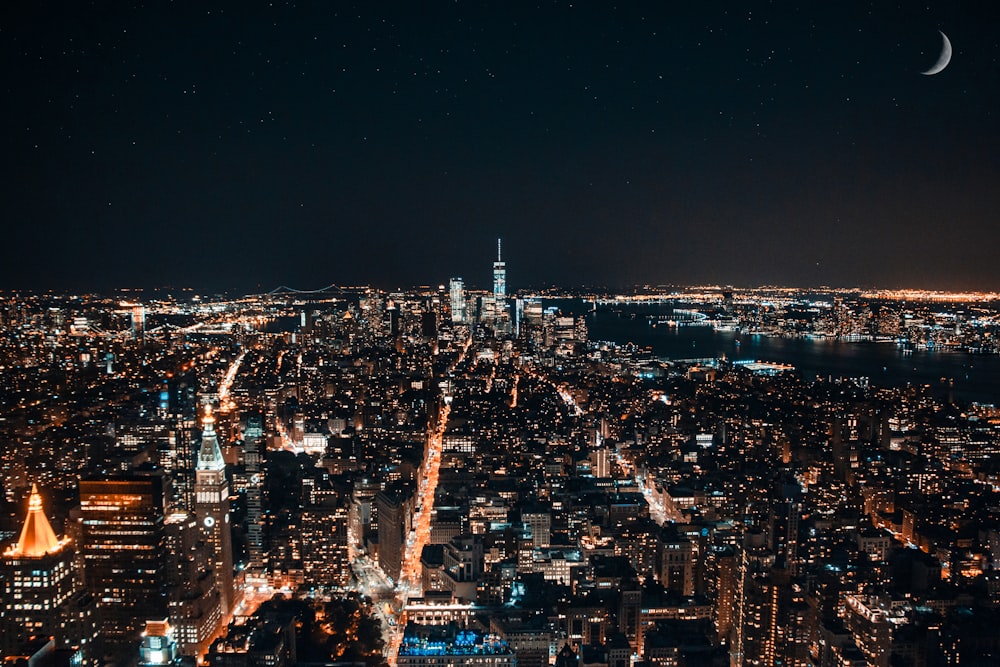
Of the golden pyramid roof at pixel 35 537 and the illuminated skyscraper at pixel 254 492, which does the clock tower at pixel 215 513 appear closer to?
the illuminated skyscraper at pixel 254 492

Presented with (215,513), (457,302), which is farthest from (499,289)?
(215,513)

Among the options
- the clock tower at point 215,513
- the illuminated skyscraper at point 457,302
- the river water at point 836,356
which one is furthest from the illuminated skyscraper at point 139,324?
the illuminated skyscraper at point 457,302

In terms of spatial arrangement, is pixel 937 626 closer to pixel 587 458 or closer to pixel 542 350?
pixel 587 458

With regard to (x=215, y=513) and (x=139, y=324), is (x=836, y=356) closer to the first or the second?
(x=139, y=324)

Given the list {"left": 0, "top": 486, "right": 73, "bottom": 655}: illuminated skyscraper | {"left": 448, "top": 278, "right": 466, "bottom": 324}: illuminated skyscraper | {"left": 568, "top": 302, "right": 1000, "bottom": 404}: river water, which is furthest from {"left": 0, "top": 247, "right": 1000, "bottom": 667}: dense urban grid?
{"left": 448, "top": 278, "right": 466, "bottom": 324}: illuminated skyscraper

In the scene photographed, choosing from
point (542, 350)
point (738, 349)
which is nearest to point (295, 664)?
point (542, 350)

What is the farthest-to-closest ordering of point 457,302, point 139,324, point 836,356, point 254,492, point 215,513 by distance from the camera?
1. point 457,302
2. point 836,356
3. point 254,492
4. point 139,324
5. point 215,513

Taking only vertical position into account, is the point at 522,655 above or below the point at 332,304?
below
